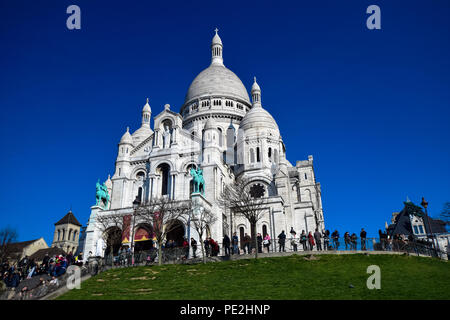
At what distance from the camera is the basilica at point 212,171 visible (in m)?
40.9

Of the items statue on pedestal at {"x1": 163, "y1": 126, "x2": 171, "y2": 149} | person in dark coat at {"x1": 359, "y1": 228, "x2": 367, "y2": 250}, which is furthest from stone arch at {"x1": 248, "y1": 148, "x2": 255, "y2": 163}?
person in dark coat at {"x1": 359, "y1": 228, "x2": 367, "y2": 250}

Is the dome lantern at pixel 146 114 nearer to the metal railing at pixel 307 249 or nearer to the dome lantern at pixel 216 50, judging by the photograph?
the dome lantern at pixel 216 50

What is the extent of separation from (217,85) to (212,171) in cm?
2708

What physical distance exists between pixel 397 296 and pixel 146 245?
87.5ft

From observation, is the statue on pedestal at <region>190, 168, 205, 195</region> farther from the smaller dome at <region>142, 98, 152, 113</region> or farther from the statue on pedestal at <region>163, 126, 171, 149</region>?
the smaller dome at <region>142, 98, 152, 113</region>

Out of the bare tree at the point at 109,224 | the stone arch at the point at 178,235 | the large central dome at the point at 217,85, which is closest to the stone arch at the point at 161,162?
the bare tree at the point at 109,224

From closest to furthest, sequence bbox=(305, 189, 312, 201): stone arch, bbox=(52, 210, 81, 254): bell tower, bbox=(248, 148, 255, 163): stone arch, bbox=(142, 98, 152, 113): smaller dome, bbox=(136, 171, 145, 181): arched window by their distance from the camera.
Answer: bbox=(136, 171, 145, 181): arched window, bbox=(248, 148, 255, 163): stone arch, bbox=(305, 189, 312, 201): stone arch, bbox=(142, 98, 152, 113): smaller dome, bbox=(52, 210, 81, 254): bell tower

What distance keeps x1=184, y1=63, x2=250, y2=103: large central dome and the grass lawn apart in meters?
42.8

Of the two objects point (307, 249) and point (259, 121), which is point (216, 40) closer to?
point (259, 121)

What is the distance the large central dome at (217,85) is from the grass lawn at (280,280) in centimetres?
4277

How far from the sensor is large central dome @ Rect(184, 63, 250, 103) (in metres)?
64.0

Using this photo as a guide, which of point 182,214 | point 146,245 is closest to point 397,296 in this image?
point 182,214
